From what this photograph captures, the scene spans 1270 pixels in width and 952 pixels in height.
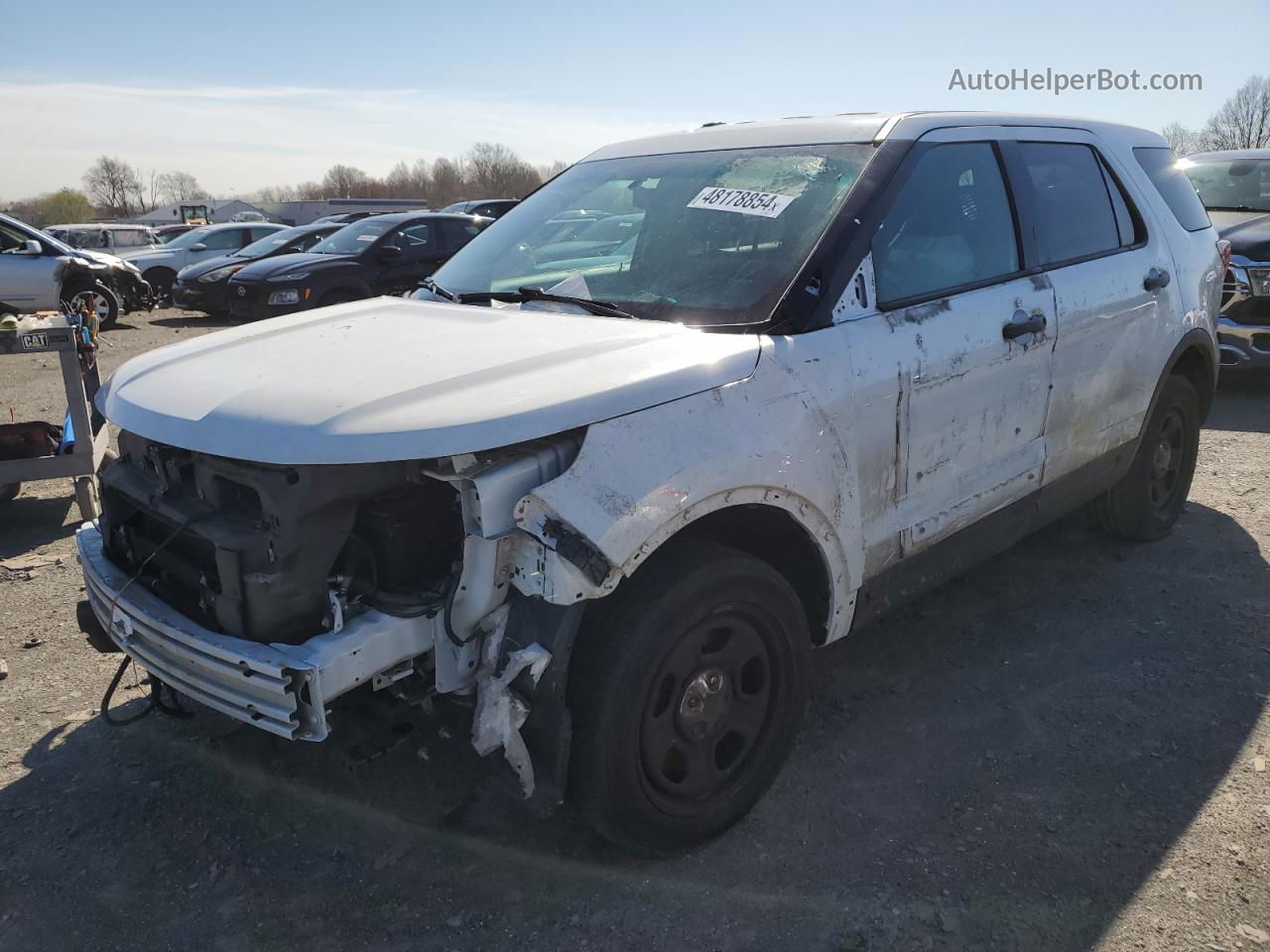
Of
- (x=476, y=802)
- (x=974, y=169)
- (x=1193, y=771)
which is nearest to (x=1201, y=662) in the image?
(x=1193, y=771)

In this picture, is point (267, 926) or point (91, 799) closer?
point (267, 926)

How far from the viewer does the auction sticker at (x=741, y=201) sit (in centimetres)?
298

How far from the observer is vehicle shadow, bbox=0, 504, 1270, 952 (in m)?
2.41

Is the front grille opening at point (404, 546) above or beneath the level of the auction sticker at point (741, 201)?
beneath

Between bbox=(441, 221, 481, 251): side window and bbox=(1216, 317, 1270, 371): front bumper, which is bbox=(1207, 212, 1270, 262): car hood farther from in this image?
bbox=(441, 221, 481, 251): side window

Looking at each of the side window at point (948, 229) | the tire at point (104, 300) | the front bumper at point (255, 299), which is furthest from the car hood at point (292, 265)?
the side window at point (948, 229)

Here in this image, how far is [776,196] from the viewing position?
3014 mm

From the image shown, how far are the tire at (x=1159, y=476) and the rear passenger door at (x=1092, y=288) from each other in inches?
15.5

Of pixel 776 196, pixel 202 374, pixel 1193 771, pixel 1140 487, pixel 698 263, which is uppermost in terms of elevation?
pixel 776 196

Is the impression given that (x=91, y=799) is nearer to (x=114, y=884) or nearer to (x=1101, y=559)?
(x=114, y=884)

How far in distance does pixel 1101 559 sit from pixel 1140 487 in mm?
389

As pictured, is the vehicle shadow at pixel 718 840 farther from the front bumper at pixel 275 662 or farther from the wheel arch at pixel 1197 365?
the wheel arch at pixel 1197 365

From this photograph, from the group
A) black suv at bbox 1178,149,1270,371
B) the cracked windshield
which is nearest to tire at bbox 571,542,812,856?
the cracked windshield

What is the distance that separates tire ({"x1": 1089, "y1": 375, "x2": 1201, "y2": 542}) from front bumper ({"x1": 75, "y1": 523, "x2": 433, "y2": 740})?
3.66 m
